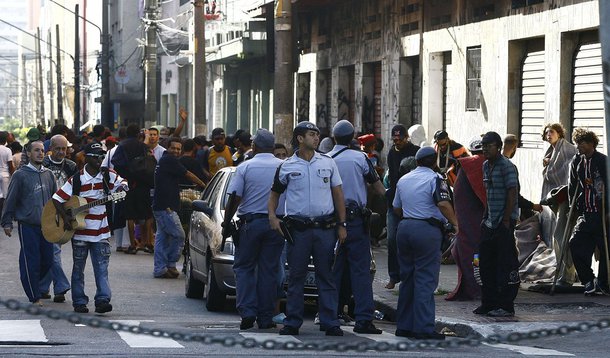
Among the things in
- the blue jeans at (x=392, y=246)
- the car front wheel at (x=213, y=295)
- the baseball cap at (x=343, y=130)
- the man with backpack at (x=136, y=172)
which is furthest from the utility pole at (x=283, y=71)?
the baseball cap at (x=343, y=130)

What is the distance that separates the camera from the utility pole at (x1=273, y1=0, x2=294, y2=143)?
64.6 feet

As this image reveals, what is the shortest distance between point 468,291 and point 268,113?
2526 centimetres

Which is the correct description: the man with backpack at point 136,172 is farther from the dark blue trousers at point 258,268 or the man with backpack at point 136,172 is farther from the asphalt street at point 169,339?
the dark blue trousers at point 258,268

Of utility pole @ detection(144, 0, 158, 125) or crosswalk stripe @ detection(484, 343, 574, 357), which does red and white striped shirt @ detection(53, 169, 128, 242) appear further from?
utility pole @ detection(144, 0, 158, 125)

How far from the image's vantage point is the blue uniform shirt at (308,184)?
446 inches

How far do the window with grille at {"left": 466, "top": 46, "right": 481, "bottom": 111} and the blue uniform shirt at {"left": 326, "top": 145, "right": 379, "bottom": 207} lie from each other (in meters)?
9.15

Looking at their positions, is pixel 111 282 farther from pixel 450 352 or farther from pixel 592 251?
pixel 450 352

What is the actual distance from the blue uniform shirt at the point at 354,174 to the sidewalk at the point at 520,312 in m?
1.39

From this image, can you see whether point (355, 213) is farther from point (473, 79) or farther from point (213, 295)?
point (473, 79)

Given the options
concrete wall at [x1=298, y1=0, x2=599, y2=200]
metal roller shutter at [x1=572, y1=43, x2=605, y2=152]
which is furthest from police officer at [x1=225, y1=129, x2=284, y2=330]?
concrete wall at [x1=298, y1=0, x2=599, y2=200]

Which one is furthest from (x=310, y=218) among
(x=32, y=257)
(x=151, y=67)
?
(x=151, y=67)

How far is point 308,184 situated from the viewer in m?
11.4

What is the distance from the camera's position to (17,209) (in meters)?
13.9

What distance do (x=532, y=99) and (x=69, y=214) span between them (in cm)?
811
